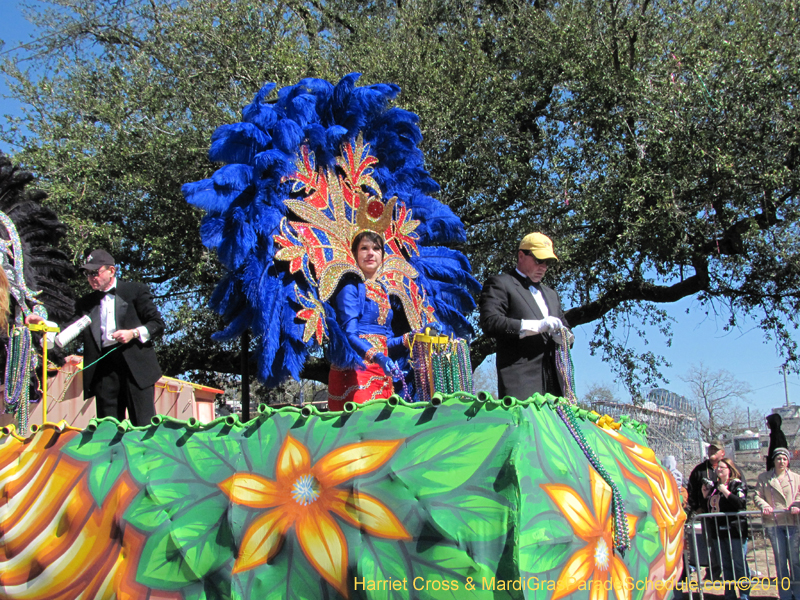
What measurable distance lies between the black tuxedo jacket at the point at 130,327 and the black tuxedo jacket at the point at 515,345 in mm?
1706

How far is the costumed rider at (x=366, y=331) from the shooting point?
3.72 m

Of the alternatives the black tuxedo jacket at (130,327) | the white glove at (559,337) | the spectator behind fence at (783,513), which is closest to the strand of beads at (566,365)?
the white glove at (559,337)

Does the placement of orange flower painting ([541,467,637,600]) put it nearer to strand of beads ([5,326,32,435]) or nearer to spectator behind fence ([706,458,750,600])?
strand of beads ([5,326,32,435])

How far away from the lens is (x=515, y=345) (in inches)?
128

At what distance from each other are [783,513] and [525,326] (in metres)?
3.26

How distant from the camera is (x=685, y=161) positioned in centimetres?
748

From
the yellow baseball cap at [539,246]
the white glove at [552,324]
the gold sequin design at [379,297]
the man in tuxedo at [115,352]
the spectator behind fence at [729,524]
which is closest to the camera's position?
the white glove at [552,324]

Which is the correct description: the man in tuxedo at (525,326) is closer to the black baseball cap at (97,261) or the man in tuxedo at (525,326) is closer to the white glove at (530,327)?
the white glove at (530,327)

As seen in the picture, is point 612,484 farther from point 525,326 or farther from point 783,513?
point 783,513

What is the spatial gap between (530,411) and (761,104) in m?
6.64

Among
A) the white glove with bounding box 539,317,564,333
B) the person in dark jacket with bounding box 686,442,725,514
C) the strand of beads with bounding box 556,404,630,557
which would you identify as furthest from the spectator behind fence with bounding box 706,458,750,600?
the strand of beads with bounding box 556,404,630,557

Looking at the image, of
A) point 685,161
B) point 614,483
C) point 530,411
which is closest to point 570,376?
point 614,483

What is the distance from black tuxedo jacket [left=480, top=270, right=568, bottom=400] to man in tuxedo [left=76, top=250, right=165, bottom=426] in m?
1.71

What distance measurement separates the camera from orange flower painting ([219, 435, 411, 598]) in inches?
81.6
